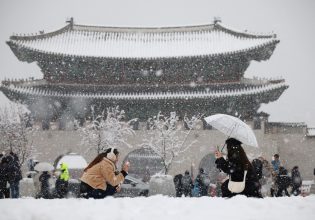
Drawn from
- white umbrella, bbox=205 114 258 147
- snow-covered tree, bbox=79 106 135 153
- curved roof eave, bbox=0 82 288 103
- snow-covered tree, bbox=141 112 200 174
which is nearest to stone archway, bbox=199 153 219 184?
snow-covered tree, bbox=141 112 200 174

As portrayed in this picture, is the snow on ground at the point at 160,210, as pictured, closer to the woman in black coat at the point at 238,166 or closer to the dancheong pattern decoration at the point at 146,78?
the woman in black coat at the point at 238,166

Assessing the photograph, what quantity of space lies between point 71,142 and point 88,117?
167 centimetres

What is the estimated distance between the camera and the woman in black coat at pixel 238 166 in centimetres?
596

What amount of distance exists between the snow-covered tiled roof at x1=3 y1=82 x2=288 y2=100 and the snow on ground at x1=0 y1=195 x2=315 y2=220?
16546mm

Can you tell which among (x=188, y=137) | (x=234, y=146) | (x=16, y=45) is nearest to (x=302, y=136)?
(x=188, y=137)

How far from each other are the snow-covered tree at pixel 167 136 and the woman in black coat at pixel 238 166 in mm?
16113

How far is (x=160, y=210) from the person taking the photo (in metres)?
5.47

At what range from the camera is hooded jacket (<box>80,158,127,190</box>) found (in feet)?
20.9

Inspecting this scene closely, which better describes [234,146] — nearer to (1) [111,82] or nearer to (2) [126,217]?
(2) [126,217]

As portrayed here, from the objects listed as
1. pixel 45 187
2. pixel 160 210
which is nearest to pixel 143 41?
pixel 45 187

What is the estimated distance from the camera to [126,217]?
492 cm

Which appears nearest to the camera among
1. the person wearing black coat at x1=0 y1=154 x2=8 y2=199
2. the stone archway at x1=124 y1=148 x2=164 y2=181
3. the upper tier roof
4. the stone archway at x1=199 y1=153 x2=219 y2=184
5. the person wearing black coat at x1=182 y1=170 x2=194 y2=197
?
the person wearing black coat at x1=0 y1=154 x2=8 y2=199

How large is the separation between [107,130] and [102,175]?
56.0 feet

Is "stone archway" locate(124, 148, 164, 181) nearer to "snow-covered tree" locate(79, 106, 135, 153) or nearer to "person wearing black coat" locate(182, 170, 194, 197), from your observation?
"snow-covered tree" locate(79, 106, 135, 153)
